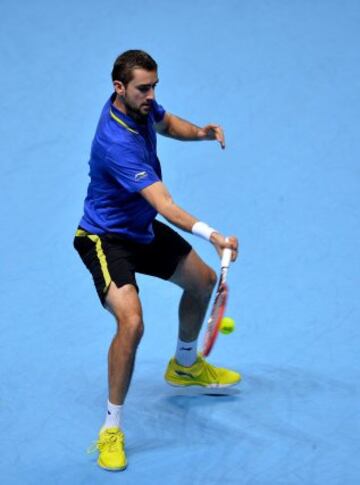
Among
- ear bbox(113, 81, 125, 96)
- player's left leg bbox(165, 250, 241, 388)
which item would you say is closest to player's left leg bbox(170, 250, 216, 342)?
player's left leg bbox(165, 250, 241, 388)

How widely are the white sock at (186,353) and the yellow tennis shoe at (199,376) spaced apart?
2cm

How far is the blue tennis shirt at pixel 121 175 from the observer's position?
4.54 m

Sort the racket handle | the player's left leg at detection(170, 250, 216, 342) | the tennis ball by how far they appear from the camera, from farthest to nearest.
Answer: the player's left leg at detection(170, 250, 216, 342)
the tennis ball
the racket handle

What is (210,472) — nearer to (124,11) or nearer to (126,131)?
(126,131)

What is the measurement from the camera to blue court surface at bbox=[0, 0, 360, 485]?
4.73 metres

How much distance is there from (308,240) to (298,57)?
6.29 ft

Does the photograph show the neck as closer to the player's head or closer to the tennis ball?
the player's head

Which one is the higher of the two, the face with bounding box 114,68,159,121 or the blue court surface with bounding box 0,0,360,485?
the face with bounding box 114,68,159,121

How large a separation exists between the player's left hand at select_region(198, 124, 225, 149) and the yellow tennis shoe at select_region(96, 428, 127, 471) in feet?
5.12

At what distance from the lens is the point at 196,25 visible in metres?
8.04

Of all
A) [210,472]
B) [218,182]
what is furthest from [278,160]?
[210,472]

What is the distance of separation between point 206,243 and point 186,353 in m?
1.49

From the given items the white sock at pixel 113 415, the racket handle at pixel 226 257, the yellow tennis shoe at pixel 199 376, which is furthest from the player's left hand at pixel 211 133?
the white sock at pixel 113 415

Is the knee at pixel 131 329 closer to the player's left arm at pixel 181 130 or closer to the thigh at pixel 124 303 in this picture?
the thigh at pixel 124 303
